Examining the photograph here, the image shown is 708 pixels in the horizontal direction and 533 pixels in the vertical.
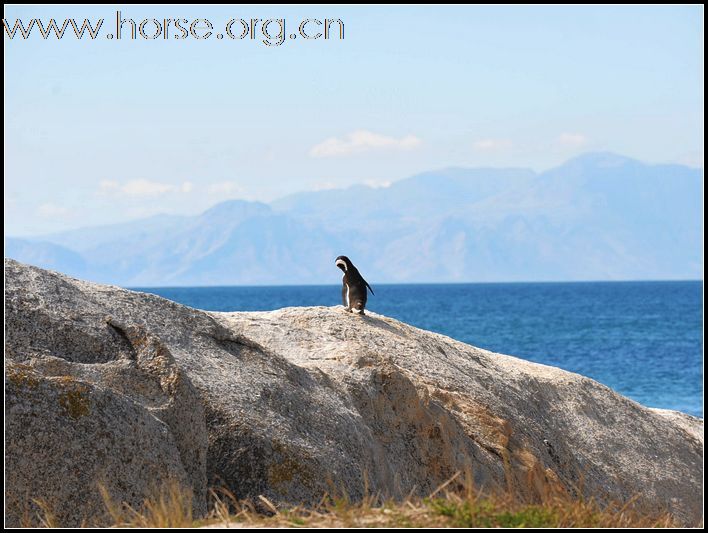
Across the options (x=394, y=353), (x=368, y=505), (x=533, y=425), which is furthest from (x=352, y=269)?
(x=368, y=505)

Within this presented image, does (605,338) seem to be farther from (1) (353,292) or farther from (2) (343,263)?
(1) (353,292)

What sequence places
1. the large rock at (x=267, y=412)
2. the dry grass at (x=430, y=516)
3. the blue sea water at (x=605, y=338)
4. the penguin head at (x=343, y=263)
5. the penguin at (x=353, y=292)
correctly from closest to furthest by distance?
the dry grass at (x=430, y=516)
the large rock at (x=267, y=412)
the penguin at (x=353, y=292)
the penguin head at (x=343, y=263)
the blue sea water at (x=605, y=338)

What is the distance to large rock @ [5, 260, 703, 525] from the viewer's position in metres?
8.27

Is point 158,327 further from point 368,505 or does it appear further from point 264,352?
point 368,505

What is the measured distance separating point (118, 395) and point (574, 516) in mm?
3885

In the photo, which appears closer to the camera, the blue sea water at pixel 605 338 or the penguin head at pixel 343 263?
the penguin head at pixel 343 263

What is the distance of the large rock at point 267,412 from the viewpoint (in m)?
8.27

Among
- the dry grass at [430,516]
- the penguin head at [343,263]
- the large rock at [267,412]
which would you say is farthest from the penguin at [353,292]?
the dry grass at [430,516]

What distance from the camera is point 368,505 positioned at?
6.91m

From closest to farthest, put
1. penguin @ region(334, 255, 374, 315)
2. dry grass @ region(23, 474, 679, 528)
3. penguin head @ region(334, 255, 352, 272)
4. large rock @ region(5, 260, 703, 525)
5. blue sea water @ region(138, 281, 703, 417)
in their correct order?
1. dry grass @ region(23, 474, 679, 528)
2. large rock @ region(5, 260, 703, 525)
3. penguin @ region(334, 255, 374, 315)
4. penguin head @ region(334, 255, 352, 272)
5. blue sea water @ region(138, 281, 703, 417)

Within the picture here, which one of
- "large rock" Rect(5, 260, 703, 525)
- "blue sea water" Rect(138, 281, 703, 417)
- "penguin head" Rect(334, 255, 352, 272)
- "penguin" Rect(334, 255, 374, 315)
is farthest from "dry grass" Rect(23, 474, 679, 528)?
"blue sea water" Rect(138, 281, 703, 417)

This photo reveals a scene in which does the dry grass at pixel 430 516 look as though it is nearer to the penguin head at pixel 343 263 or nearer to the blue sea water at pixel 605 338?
the penguin head at pixel 343 263

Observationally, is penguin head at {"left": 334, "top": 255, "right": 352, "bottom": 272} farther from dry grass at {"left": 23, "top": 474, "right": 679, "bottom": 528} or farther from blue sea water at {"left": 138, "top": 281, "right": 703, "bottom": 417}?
blue sea water at {"left": 138, "top": 281, "right": 703, "bottom": 417}

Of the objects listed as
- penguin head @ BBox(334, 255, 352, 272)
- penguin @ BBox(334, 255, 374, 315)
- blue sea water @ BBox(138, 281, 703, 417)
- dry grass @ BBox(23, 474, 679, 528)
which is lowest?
blue sea water @ BBox(138, 281, 703, 417)
